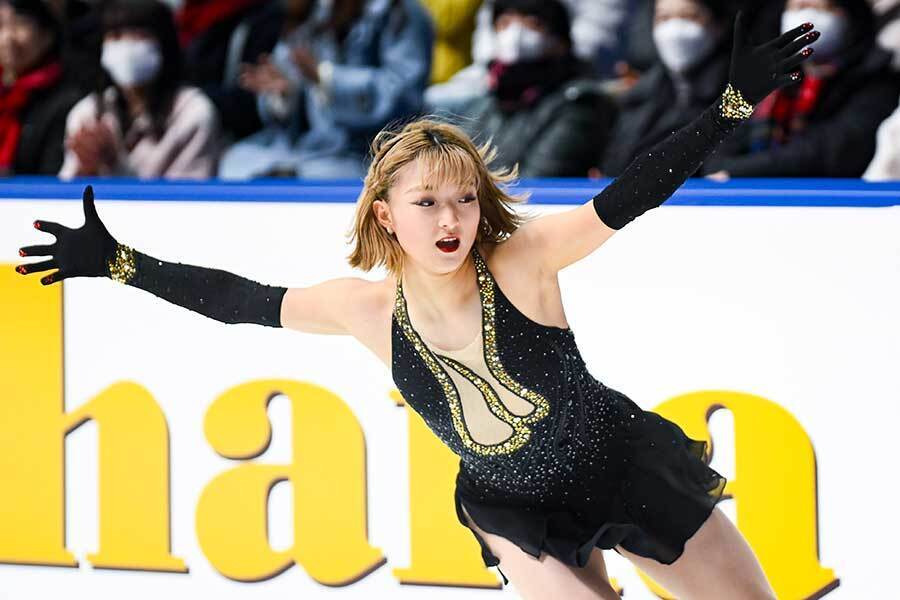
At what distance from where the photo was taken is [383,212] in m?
2.75

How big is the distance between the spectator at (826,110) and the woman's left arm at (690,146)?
1514 millimetres

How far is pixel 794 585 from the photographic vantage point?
3270 millimetres

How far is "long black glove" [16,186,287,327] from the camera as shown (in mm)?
2875

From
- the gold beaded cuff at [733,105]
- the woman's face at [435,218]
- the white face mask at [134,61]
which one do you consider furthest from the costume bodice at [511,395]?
the white face mask at [134,61]

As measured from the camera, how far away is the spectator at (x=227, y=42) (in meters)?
5.48

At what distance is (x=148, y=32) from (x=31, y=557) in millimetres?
2194

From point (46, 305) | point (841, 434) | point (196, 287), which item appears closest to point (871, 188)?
point (841, 434)

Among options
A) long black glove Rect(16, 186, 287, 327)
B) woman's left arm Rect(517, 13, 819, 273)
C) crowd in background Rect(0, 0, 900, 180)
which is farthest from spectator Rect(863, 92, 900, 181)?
long black glove Rect(16, 186, 287, 327)

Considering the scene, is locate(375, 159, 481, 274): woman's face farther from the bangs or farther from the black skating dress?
the black skating dress

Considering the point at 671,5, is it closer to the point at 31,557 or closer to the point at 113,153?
the point at 113,153

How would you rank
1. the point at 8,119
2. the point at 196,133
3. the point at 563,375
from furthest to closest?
the point at 8,119, the point at 196,133, the point at 563,375

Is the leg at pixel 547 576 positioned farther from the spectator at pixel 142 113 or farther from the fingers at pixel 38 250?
the spectator at pixel 142 113

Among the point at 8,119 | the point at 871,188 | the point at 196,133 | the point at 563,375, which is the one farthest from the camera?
the point at 8,119

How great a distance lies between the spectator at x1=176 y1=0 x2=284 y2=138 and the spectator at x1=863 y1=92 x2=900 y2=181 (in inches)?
90.6
